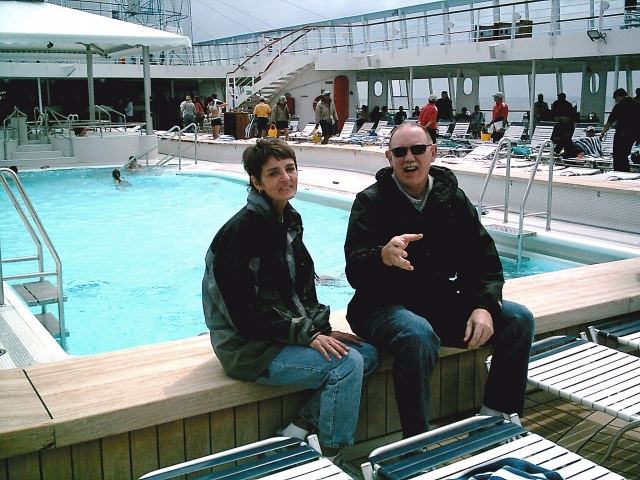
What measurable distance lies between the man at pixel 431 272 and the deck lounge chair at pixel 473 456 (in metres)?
0.39

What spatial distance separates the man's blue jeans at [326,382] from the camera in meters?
Answer: 2.12

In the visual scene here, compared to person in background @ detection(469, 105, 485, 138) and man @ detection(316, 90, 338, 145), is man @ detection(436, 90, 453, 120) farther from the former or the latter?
man @ detection(316, 90, 338, 145)

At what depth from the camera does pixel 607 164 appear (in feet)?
33.0

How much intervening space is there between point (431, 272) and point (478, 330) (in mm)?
288

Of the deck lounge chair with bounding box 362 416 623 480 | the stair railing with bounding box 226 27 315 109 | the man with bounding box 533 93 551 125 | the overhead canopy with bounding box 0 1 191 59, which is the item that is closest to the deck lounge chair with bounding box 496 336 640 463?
the deck lounge chair with bounding box 362 416 623 480

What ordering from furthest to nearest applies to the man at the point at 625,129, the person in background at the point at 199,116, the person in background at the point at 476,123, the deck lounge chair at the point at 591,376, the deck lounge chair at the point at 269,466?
1. the person in background at the point at 199,116
2. the person in background at the point at 476,123
3. the man at the point at 625,129
4. the deck lounge chair at the point at 591,376
5. the deck lounge chair at the point at 269,466

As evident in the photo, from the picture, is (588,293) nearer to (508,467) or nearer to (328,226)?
(508,467)

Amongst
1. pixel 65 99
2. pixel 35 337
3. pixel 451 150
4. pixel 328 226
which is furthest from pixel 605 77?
pixel 65 99

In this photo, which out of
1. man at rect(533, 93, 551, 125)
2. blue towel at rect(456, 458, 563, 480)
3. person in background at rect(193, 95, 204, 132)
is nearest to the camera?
blue towel at rect(456, 458, 563, 480)

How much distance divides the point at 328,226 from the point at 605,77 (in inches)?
518

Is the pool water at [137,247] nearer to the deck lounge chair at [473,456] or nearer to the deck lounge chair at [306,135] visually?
the deck lounge chair at [473,456]

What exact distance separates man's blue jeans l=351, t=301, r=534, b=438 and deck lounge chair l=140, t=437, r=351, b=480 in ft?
1.46

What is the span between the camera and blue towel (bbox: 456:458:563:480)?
1.65 metres

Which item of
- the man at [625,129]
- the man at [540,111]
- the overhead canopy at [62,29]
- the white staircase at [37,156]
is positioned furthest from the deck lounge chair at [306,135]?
the man at [625,129]
